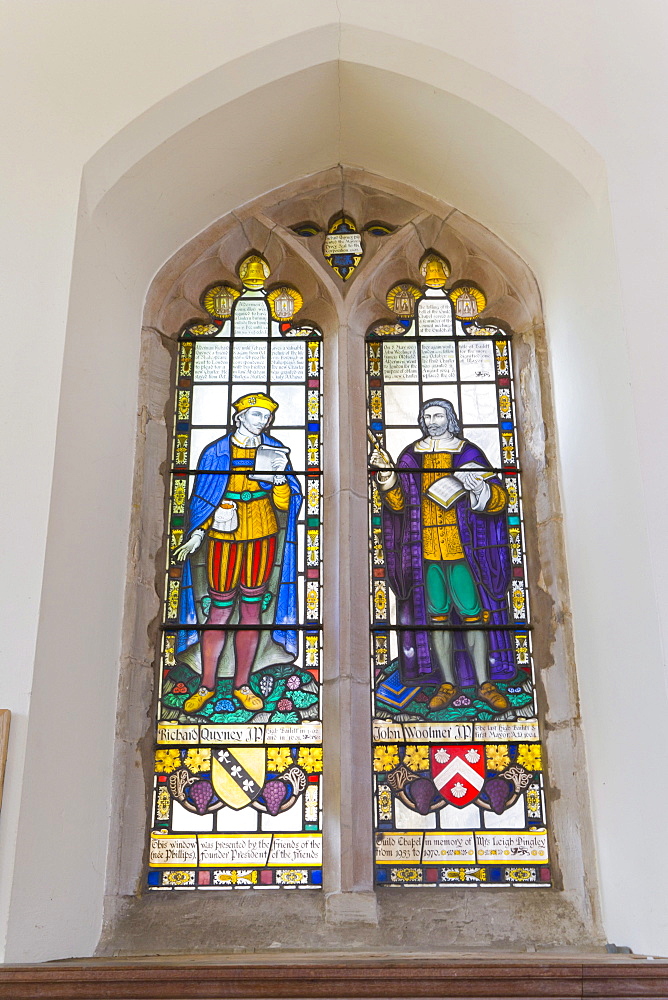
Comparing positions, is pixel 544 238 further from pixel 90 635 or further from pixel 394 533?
pixel 90 635

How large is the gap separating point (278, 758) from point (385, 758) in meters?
0.38

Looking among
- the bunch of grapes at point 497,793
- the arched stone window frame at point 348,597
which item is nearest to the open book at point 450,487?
the arched stone window frame at point 348,597

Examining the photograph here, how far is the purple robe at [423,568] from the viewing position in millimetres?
4145

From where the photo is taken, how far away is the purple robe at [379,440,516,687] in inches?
163

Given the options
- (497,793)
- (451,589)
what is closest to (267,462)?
(451,589)

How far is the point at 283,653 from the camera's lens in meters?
4.18

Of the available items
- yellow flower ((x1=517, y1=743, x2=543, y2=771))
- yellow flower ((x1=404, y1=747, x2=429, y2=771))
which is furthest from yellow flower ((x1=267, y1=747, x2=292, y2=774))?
yellow flower ((x1=517, y1=743, x2=543, y2=771))

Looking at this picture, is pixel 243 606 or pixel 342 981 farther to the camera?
pixel 243 606

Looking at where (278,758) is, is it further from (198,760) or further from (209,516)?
(209,516)

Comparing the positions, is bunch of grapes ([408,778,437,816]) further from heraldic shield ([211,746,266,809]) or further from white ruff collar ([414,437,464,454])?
white ruff collar ([414,437,464,454])

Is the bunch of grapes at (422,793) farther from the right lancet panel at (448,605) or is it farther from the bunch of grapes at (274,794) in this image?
the bunch of grapes at (274,794)

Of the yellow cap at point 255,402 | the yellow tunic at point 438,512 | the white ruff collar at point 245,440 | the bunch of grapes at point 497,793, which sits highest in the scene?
the yellow cap at point 255,402

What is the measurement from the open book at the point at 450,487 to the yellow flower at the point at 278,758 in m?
1.17

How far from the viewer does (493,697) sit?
161 inches
